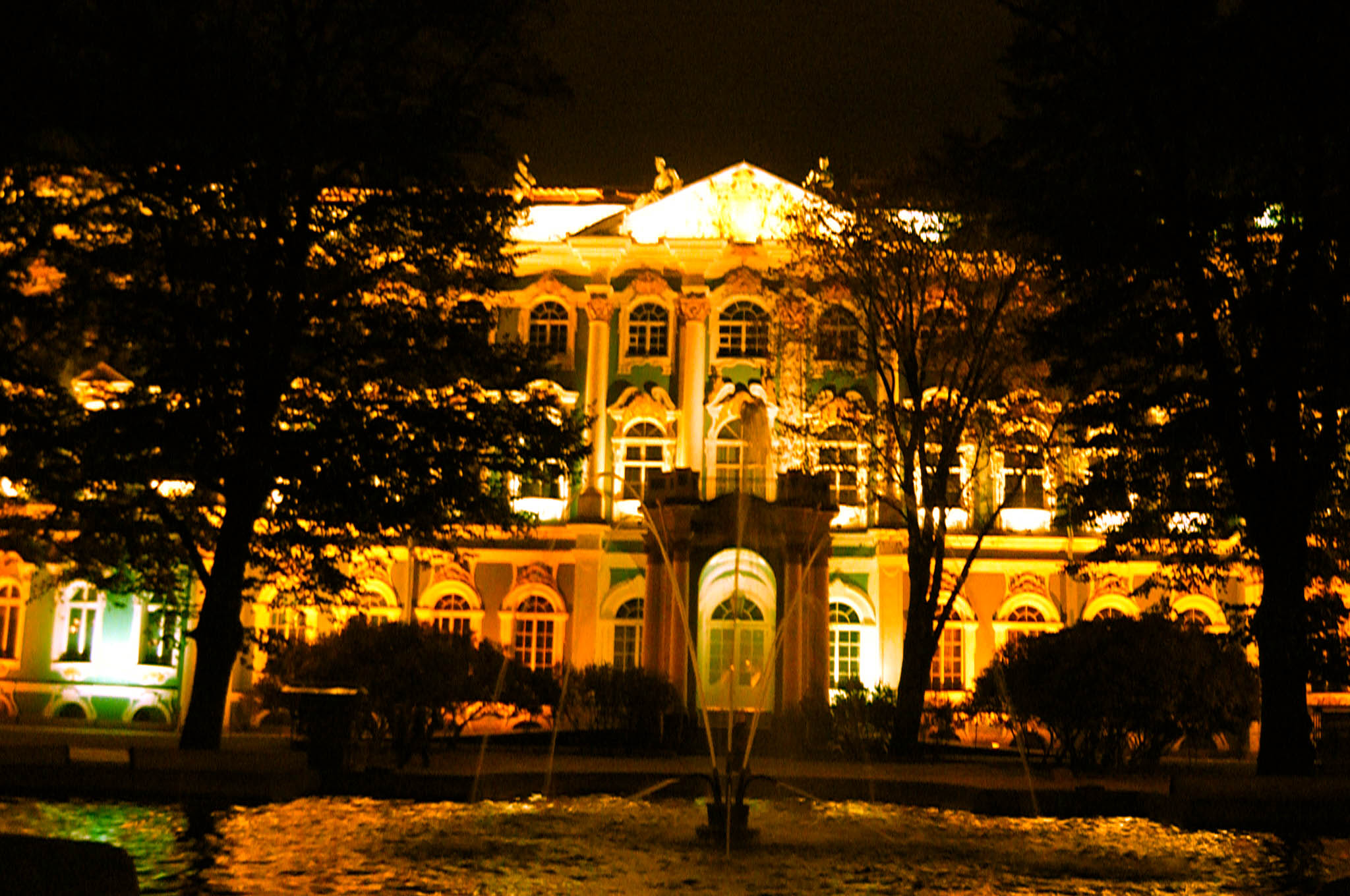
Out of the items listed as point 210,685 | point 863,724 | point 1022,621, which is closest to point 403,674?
point 210,685

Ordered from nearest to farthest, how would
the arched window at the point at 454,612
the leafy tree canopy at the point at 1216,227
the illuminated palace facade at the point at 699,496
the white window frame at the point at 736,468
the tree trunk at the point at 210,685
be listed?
the leafy tree canopy at the point at 1216,227
the tree trunk at the point at 210,685
the illuminated palace facade at the point at 699,496
the white window frame at the point at 736,468
the arched window at the point at 454,612

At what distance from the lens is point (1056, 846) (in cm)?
1034

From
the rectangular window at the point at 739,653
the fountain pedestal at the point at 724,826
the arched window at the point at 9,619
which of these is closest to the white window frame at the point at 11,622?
the arched window at the point at 9,619

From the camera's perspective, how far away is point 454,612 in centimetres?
3111

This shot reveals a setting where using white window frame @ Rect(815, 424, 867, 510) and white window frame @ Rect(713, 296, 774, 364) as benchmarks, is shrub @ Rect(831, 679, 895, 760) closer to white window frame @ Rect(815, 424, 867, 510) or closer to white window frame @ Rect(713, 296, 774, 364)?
white window frame @ Rect(815, 424, 867, 510)

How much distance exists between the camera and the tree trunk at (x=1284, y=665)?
44.2ft

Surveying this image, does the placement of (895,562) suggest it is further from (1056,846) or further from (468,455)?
(1056,846)

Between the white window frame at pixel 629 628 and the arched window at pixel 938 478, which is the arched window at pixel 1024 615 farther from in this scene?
the white window frame at pixel 629 628

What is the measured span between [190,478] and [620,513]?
57.3ft

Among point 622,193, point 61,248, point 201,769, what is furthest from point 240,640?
point 622,193

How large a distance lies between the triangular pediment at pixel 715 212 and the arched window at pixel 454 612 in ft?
32.4

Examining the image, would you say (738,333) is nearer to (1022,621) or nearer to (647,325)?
(647,325)

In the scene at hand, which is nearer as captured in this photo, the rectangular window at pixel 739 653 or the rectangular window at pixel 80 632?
the rectangular window at pixel 739 653

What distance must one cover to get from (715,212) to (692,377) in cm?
418
